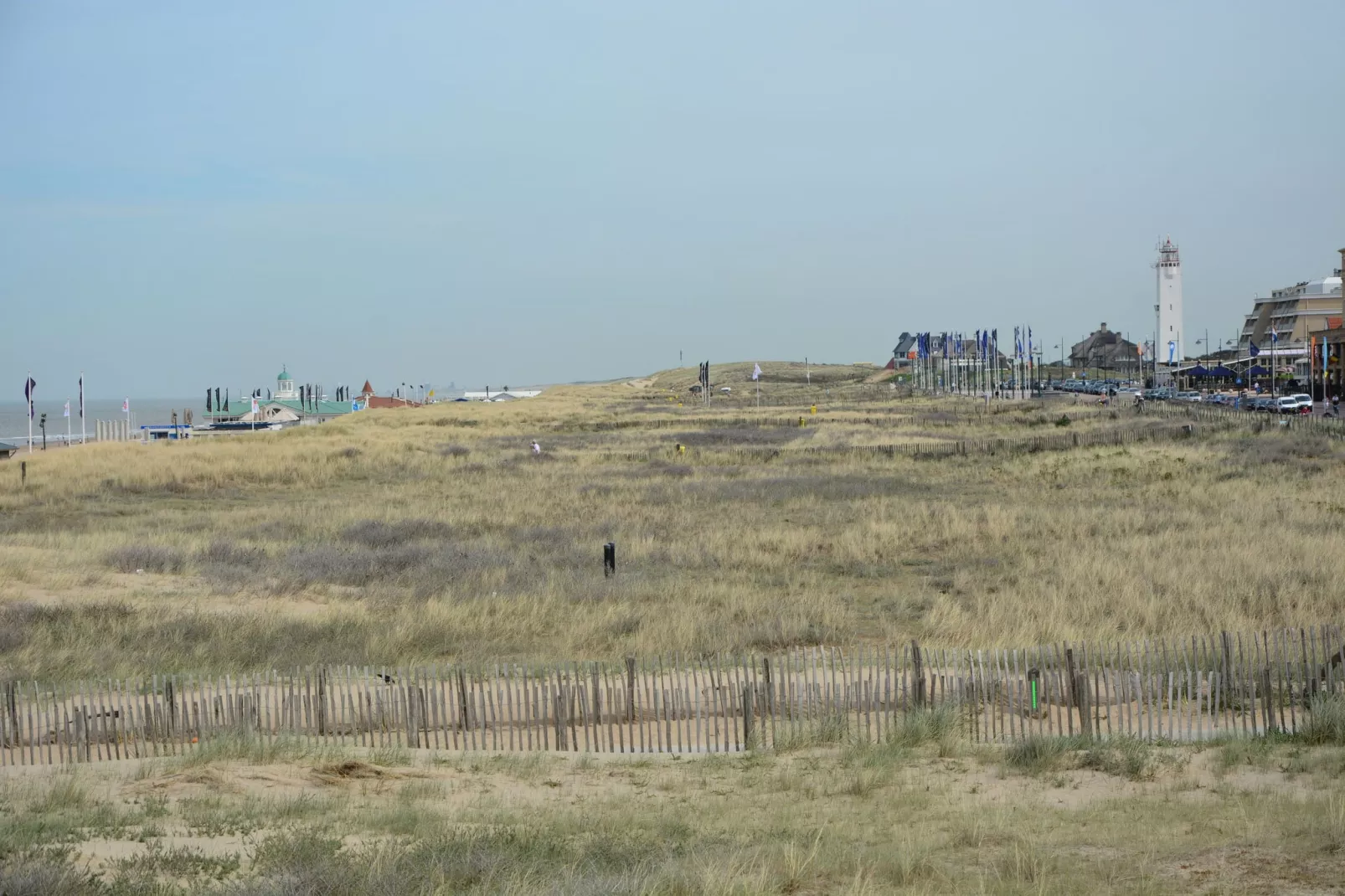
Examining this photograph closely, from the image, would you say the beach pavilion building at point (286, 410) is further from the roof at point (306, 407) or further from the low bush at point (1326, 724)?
the low bush at point (1326, 724)

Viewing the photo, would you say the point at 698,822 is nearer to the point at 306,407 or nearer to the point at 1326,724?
the point at 1326,724

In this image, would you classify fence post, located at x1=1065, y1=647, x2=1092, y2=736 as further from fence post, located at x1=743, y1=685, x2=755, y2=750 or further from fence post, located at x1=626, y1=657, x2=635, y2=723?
fence post, located at x1=626, y1=657, x2=635, y2=723

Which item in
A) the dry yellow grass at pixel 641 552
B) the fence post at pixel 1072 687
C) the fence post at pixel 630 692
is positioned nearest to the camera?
the fence post at pixel 1072 687

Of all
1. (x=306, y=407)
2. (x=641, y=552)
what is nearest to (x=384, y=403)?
(x=306, y=407)

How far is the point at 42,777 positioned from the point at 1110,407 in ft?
235

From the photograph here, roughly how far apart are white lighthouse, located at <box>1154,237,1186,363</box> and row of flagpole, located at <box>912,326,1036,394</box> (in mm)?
19580

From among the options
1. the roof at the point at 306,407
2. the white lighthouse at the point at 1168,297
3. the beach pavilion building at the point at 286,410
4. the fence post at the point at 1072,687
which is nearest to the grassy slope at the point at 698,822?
the fence post at the point at 1072,687

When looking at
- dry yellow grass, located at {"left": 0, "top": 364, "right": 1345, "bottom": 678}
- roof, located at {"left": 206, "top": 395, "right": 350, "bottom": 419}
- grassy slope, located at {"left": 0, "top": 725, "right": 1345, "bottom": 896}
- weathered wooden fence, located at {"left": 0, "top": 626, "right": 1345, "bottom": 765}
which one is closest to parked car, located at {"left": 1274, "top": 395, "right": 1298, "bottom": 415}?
dry yellow grass, located at {"left": 0, "top": 364, "right": 1345, "bottom": 678}

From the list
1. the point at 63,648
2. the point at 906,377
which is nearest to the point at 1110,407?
the point at 63,648

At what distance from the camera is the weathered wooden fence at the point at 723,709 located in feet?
42.5

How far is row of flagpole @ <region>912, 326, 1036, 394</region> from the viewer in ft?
432

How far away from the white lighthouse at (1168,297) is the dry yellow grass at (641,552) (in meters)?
129

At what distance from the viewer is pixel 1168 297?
555ft

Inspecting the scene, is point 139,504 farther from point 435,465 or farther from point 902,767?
point 902,767
